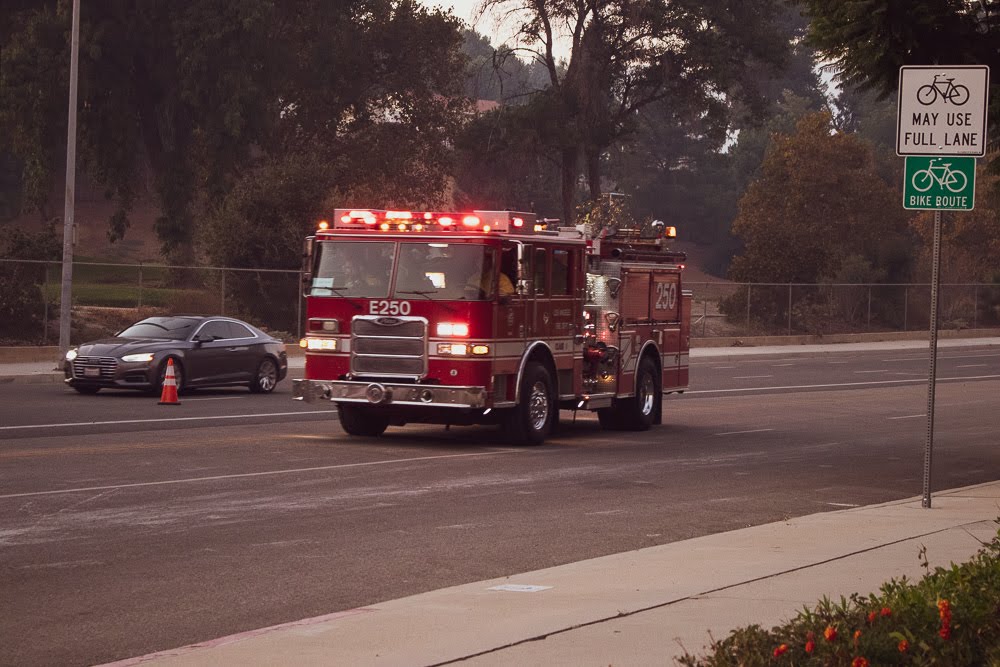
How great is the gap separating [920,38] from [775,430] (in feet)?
26.9

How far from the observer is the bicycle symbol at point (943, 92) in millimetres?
12625

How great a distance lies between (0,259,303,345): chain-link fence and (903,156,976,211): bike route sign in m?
25.4

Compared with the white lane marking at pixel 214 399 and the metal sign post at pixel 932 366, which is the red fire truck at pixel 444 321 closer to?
the white lane marking at pixel 214 399

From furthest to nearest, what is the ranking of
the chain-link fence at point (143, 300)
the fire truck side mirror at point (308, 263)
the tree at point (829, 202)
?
the tree at point (829, 202)
the chain-link fence at point (143, 300)
the fire truck side mirror at point (308, 263)

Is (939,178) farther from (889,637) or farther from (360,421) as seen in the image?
(360,421)

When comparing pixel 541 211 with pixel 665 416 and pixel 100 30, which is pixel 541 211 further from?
pixel 665 416

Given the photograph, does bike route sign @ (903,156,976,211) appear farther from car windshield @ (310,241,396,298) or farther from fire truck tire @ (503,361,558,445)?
car windshield @ (310,241,396,298)

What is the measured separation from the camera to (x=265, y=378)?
27.2 meters

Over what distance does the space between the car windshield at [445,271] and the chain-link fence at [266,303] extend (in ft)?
55.6

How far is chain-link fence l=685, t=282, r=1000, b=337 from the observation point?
54938 millimetres

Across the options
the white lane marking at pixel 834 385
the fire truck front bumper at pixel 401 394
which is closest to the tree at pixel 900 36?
the fire truck front bumper at pixel 401 394

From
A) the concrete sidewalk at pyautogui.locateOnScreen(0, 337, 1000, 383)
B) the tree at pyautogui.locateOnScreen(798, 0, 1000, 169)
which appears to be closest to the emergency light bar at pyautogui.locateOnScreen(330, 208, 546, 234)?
the tree at pyautogui.locateOnScreen(798, 0, 1000, 169)

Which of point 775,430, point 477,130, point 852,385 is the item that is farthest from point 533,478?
point 477,130

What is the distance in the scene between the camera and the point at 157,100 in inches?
2019
